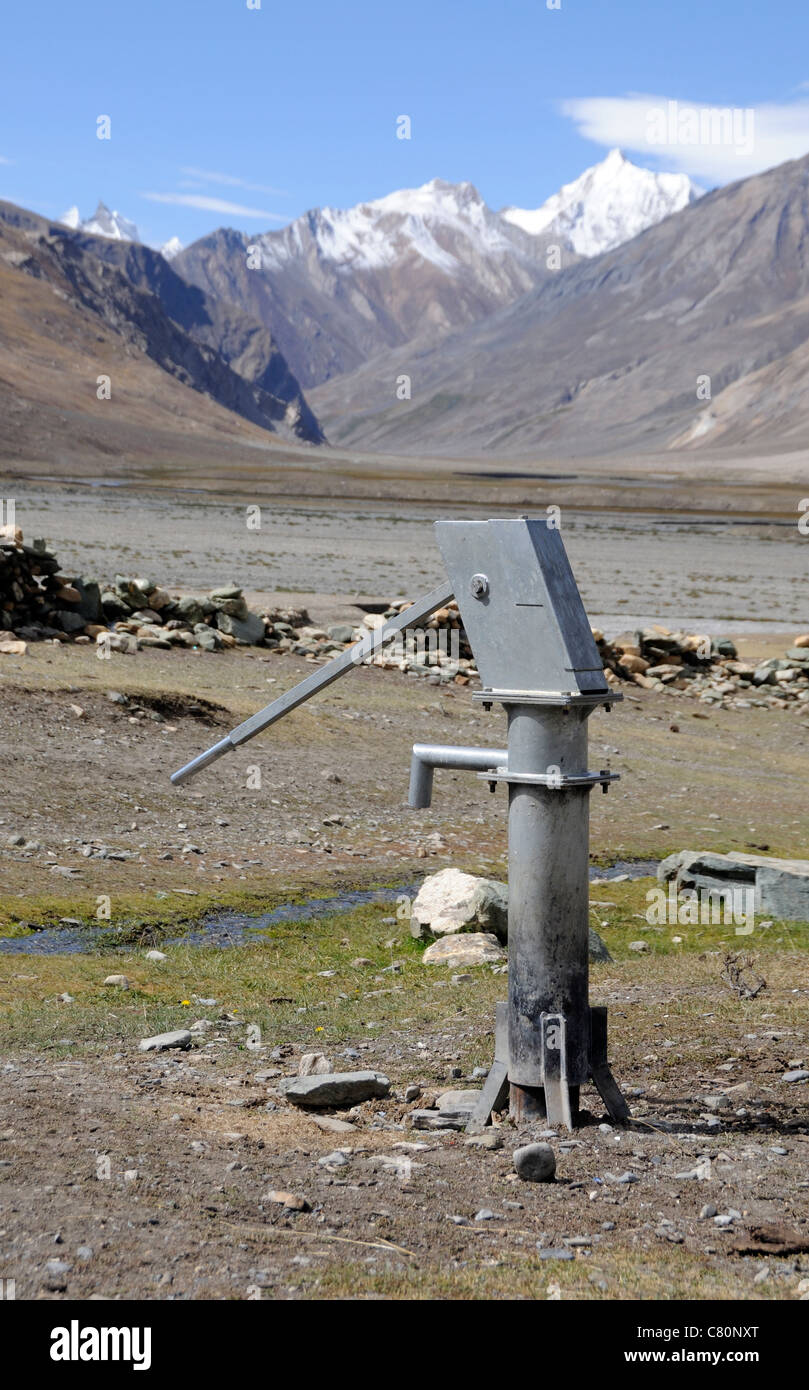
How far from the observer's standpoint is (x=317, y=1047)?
25.5 feet

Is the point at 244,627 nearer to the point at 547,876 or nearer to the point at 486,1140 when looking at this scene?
the point at 486,1140

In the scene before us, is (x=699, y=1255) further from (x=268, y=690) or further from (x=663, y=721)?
(x=663, y=721)

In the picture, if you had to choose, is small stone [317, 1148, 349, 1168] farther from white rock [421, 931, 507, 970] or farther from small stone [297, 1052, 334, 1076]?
white rock [421, 931, 507, 970]

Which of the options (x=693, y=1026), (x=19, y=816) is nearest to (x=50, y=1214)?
(x=693, y=1026)

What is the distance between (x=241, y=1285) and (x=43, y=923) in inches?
287

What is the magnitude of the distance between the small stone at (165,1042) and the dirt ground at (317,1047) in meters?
0.16

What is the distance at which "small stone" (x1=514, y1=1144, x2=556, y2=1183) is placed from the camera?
5359mm

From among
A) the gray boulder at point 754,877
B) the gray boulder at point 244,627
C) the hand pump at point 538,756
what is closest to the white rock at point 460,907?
the gray boulder at point 754,877

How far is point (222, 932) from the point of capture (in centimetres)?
1154

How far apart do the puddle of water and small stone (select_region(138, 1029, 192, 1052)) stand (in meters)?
2.99

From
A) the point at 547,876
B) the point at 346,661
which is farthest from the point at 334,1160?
the point at 346,661

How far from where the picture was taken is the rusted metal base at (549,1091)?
586 cm

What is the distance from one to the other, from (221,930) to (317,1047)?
3.96m

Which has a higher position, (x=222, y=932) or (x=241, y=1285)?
(x=241, y=1285)
